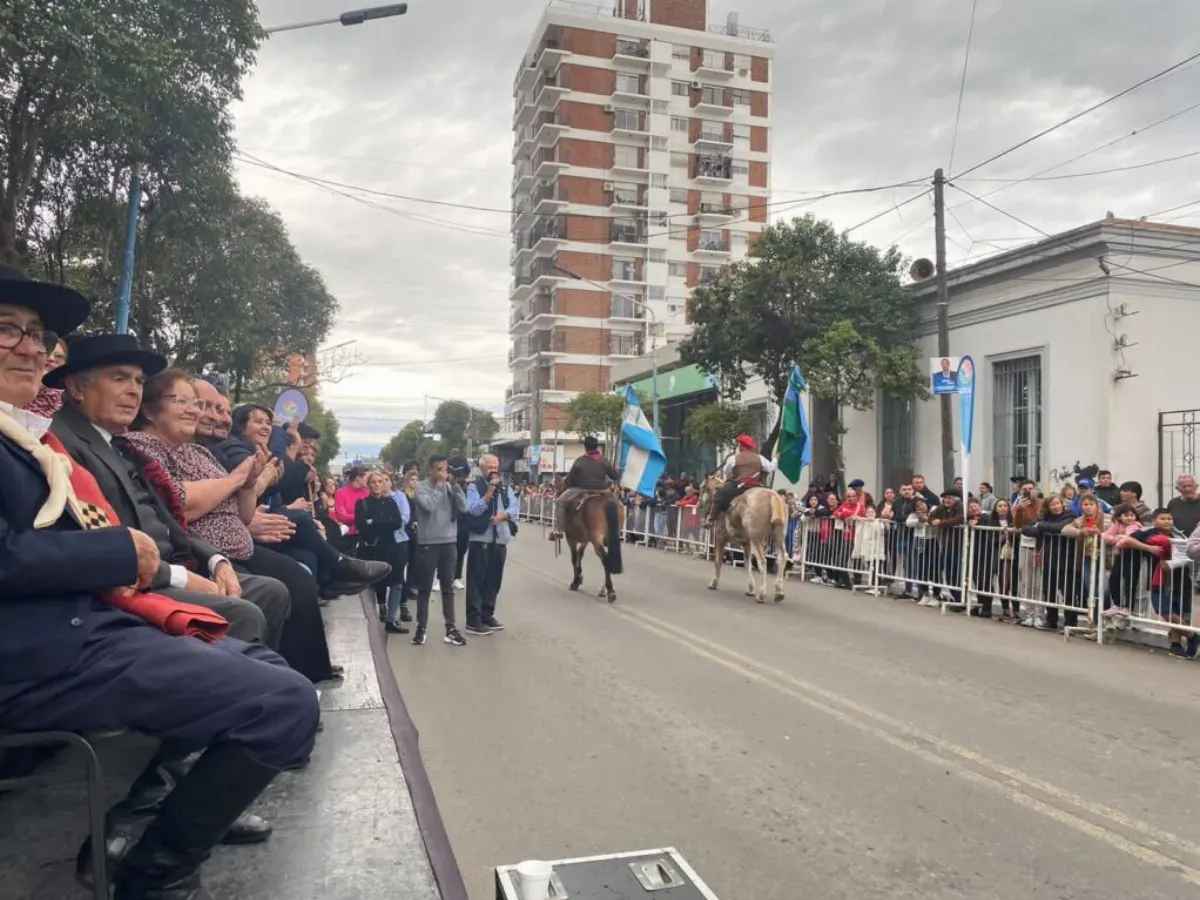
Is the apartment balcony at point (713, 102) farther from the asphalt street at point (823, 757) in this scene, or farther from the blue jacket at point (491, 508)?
the asphalt street at point (823, 757)

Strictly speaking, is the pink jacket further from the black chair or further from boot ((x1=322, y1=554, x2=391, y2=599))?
the black chair

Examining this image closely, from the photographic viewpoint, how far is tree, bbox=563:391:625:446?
39.8 m

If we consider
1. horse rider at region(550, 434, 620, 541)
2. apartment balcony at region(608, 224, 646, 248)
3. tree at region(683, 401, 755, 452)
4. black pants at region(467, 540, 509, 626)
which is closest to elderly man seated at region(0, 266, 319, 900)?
black pants at region(467, 540, 509, 626)

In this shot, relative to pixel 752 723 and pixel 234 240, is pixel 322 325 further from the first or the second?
pixel 752 723

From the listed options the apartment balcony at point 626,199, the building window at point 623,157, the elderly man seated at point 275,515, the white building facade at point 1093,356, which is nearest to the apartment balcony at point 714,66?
the building window at point 623,157

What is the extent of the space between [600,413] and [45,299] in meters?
37.6

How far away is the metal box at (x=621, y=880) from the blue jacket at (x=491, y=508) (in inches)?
268

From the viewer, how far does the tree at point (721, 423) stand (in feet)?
87.8

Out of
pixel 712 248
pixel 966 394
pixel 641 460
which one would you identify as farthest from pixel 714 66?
pixel 966 394

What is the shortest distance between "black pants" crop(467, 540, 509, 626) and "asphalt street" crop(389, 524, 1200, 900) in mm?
446

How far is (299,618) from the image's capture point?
4805 millimetres

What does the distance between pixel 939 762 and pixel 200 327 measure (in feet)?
67.8

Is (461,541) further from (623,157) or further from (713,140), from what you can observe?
(713,140)

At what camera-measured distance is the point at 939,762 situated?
542 centimetres
